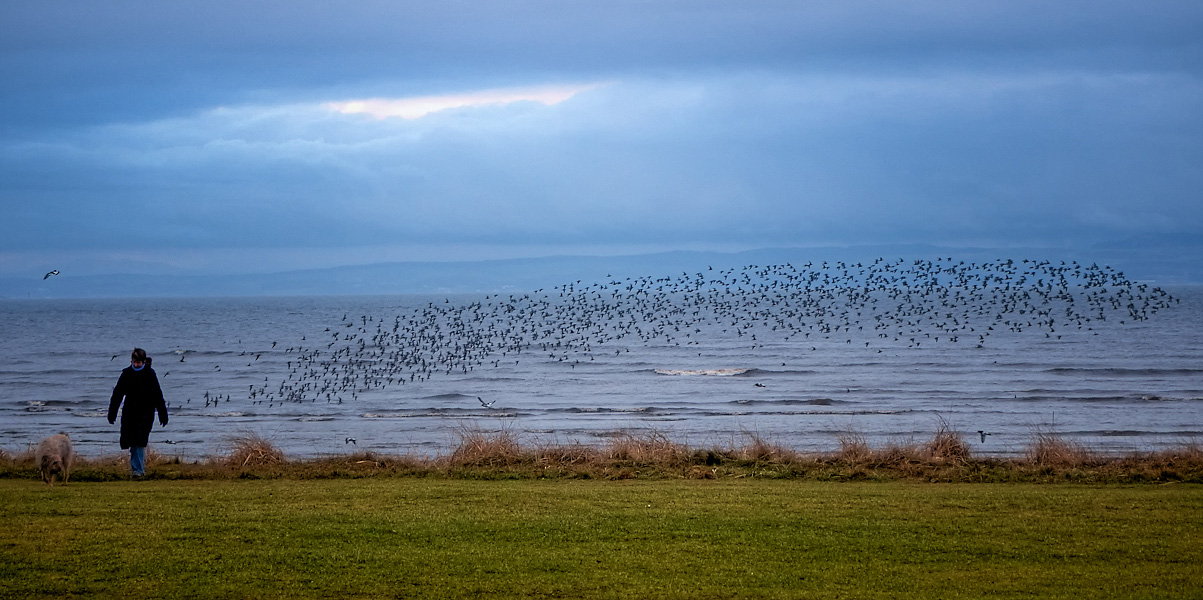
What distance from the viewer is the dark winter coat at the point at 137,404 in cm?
1672

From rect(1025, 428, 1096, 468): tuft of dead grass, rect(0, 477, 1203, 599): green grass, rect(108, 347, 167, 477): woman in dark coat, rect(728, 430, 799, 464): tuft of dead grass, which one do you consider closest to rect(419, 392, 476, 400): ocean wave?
rect(108, 347, 167, 477): woman in dark coat

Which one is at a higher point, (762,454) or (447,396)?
(762,454)

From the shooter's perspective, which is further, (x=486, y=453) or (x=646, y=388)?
(x=646, y=388)

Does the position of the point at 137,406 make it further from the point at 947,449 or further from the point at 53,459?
the point at 947,449

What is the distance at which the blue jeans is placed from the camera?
54.2 ft

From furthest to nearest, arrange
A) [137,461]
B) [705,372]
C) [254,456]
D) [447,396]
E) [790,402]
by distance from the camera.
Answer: [705,372] < [447,396] < [790,402] < [254,456] < [137,461]

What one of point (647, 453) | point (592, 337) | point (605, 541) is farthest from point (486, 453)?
point (592, 337)

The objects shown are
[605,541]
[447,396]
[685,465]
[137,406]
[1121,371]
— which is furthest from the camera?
[1121,371]

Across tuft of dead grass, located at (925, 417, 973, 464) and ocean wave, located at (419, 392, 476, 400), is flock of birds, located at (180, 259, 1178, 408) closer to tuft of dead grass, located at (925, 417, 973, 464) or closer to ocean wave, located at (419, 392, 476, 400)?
ocean wave, located at (419, 392, 476, 400)

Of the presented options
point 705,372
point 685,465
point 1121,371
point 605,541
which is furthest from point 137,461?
point 1121,371

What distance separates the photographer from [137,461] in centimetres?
1658

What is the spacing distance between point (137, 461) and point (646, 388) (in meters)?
36.8

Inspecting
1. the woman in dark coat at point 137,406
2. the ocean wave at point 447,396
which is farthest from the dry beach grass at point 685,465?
the ocean wave at point 447,396

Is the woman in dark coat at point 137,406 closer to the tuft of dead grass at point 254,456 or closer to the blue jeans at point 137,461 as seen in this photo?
the blue jeans at point 137,461
